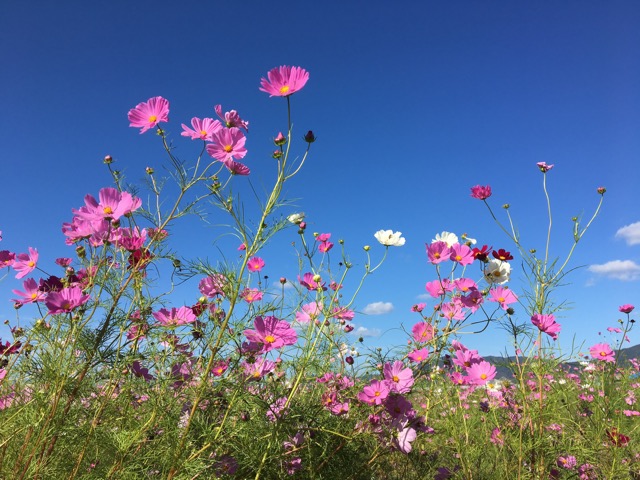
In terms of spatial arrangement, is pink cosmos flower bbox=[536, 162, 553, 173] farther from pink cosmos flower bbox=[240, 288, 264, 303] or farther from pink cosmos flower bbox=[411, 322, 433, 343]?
pink cosmos flower bbox=[240, 288, 264, 303]

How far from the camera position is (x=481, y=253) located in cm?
196

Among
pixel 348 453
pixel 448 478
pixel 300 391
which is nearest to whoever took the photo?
pixel 348 453

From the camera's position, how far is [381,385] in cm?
171

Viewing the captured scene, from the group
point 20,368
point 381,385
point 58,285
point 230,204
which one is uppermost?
point 230,204

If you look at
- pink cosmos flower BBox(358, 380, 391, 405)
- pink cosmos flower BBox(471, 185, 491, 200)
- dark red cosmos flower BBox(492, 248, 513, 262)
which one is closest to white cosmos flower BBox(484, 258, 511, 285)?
dark red cosmos flower BBox(492, 248, 513, 262)

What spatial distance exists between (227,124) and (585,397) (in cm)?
418

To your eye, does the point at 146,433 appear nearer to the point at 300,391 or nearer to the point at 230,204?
the point at 300,391

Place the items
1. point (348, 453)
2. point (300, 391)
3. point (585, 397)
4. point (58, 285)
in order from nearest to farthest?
1. point (58, 285)
2. point (348, 453)
3. point (300, 391)
4. point (585, 397)

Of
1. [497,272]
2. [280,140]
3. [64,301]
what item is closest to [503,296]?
[497,272]

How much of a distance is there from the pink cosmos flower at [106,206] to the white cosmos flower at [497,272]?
5.18ft

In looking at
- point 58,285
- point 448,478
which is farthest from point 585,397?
point 58,285

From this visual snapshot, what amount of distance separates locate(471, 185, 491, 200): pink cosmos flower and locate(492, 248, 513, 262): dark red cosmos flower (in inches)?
15.1

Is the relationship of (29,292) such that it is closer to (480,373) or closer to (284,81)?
(284,81)

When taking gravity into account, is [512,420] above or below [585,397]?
below
